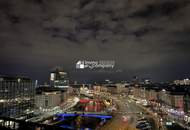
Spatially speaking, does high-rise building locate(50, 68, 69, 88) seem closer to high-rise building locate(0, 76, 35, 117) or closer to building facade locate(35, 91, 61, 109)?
building facade locate(35, 91, 61, 109)

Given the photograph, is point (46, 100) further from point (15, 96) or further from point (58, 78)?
point (58, 78)

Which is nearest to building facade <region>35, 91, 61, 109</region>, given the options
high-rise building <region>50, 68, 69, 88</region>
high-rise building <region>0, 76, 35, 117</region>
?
high-rise building <region>0, 76, 35, 117</region>

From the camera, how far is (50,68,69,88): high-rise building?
389 feet

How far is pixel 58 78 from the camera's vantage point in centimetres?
12081

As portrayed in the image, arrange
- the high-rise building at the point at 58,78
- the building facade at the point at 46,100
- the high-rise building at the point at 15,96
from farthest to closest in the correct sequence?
1. the high-rise building at the point at 58,78
2. the building facade at the point at 46,100
3. the high-rise building at the point at 15,96

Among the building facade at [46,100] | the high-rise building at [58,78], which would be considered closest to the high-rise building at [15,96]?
the building facade at [46,100]

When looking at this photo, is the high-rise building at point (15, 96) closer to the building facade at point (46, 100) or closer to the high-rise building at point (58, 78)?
the building facade at point (46, 100)

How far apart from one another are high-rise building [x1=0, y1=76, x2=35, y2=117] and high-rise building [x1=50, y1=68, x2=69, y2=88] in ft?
249

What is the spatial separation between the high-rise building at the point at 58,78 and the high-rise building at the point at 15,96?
75.7m

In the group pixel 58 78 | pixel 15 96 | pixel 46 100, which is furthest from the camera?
pixel 58 78

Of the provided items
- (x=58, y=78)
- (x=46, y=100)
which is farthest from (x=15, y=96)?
(x=58, y=78)

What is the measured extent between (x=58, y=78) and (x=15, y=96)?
84.4 meters

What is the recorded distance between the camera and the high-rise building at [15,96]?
3416 cm

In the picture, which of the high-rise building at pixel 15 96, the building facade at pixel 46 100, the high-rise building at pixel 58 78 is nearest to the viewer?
the high-rise building at pixel 15 96
